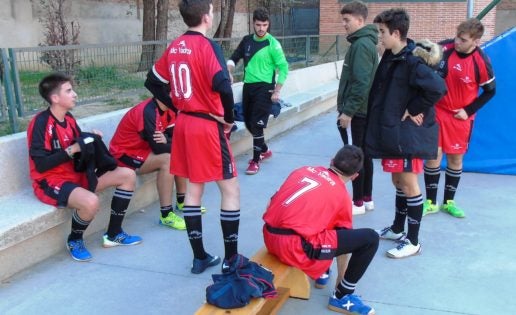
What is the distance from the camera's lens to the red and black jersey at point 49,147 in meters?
3.84

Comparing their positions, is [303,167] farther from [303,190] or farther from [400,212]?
[400,212]

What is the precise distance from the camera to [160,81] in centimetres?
381

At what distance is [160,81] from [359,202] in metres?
2.25

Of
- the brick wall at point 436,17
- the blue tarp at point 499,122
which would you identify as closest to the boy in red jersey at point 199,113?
the blue tarp at point 499,122

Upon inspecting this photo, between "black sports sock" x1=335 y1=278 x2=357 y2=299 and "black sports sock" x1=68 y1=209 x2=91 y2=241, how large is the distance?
1893 mm

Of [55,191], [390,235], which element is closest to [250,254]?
[390,235]

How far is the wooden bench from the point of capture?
2766 millimetres

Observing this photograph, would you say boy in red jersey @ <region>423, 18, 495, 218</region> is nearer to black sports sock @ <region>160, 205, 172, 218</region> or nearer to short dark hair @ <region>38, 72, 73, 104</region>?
black sports sock @ <region>160, 205, 172, 218</region>

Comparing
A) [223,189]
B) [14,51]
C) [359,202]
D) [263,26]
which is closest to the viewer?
[223,189]

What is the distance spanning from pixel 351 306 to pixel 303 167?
0.90m

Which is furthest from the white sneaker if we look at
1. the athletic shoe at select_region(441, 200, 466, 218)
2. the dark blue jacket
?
the dark blue jacket

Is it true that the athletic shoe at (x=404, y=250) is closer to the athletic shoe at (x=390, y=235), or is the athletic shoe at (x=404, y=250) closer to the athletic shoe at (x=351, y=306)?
the athletic shoe at (x=390, y=235)

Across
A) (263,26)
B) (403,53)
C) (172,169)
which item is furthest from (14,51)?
(403,53)

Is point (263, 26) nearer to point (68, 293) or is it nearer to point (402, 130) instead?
point (402, 130)
